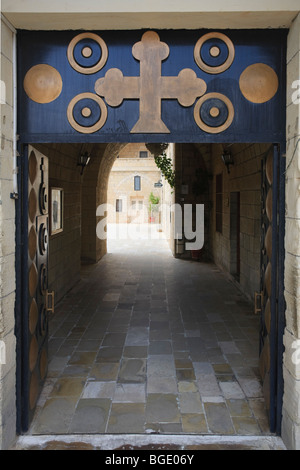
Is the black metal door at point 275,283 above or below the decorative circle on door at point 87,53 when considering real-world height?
below

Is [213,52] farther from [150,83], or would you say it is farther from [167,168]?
[167,168]

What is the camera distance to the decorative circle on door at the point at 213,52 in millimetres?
2838

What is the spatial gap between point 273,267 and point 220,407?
1.33 metres

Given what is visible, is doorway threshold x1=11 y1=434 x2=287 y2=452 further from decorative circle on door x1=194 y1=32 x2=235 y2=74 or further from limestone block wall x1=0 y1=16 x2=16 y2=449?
decorative circle on door x1=194 y1=32 x2=235 y2=74

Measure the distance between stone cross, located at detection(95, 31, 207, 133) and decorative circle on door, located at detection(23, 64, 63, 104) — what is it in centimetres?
31

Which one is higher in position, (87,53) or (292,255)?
(87,53)

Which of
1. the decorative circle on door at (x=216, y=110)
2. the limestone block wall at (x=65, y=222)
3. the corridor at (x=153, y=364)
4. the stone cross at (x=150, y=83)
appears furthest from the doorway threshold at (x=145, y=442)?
the limestone block wall at (x=65, y=222)

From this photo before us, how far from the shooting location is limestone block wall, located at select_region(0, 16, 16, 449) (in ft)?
8.67

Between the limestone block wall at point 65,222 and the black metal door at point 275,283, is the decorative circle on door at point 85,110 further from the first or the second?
the limestone block wall at point 65,222

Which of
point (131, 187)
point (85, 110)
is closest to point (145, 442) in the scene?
point (85, 110)

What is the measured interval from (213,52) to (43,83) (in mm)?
1267

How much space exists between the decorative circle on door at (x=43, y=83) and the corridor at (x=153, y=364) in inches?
99.1

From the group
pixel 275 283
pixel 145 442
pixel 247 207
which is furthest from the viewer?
pixel 247 207

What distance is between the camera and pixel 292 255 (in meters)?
2.69
